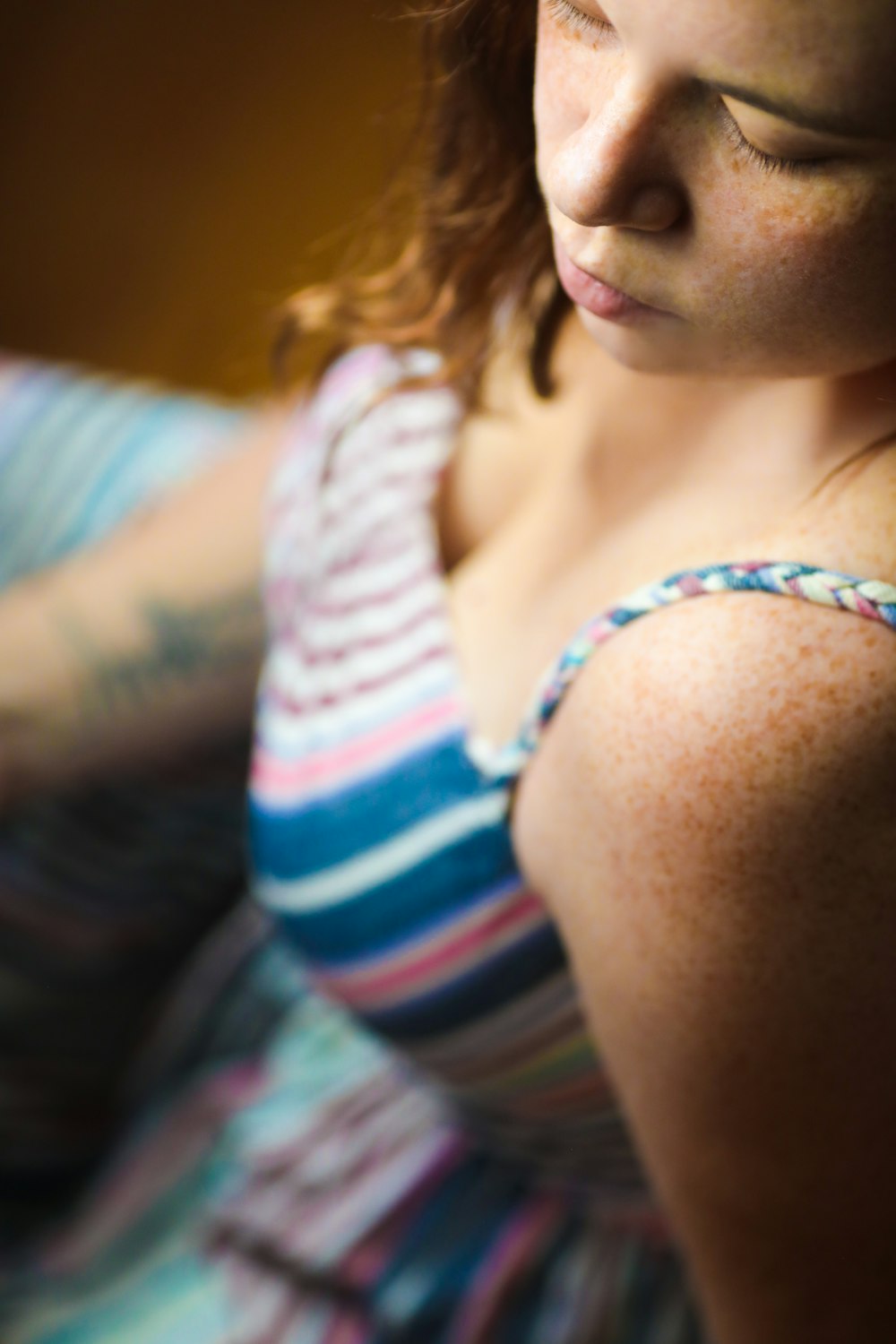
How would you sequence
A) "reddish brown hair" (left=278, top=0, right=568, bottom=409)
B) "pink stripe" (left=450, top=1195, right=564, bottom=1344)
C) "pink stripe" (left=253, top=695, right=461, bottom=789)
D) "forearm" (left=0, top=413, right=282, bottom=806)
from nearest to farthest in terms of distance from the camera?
"reddish brown hair" (left=278, top=0, right=568, bottom=409)
"pink stripe" (left=253, top=695, right=461, bottom=789)
"pink stripe" (left=450, top=1195, right=564, bottom=1344)
"forearm" (left=0, top=413, right=282, bottom=806)

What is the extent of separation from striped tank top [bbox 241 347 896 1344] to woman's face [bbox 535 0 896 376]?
0.57 ft

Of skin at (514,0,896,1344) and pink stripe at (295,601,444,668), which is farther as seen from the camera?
pink stripe at (295,601,444,668)

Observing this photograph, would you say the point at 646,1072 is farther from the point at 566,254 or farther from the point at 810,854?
the point at 566,254

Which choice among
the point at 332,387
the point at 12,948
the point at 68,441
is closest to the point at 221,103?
the point at 68,441

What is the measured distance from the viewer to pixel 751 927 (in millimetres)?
432

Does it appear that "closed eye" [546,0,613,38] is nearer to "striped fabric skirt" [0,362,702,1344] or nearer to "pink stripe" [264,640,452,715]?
"pink stripe" [264,640,452,715]

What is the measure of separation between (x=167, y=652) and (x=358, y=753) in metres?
0.30

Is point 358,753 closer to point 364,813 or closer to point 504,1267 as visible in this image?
point 364,813

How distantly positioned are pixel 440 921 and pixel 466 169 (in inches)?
14.1

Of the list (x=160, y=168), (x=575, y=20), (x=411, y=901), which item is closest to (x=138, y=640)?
(x=411, y=901)

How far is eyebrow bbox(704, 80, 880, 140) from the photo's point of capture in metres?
0.31

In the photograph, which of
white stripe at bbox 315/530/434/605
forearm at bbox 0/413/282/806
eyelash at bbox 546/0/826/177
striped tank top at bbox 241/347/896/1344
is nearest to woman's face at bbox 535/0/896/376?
eyelash at bbox 546/0/826/177

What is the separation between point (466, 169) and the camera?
0.58m

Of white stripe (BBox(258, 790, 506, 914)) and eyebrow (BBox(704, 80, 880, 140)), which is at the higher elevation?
eyebrow (BBox(704, 80, 880, 140))
